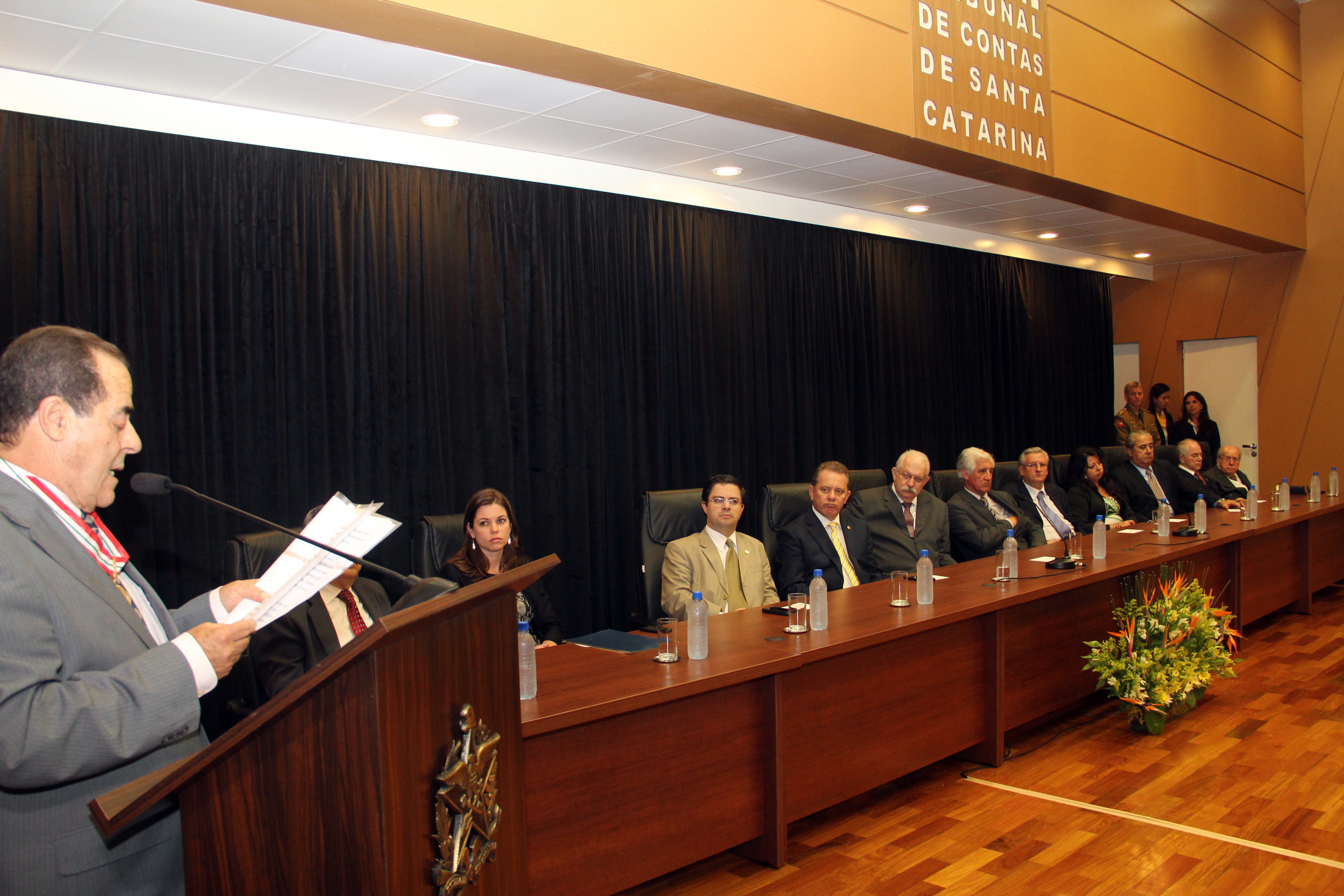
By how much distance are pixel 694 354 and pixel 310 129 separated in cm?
242

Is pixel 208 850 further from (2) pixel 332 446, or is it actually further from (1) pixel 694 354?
(1) pixel 694 354

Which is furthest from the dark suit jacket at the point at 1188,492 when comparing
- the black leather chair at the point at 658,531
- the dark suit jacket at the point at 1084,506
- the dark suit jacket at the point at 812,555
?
the black leather chair at the point at 658,531

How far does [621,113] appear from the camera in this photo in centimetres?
428

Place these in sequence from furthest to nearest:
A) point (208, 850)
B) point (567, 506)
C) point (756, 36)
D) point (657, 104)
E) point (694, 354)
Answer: point (694, 354) → point (567, 506) → point (657, 104) → point (756, 36) → point (208, 850)

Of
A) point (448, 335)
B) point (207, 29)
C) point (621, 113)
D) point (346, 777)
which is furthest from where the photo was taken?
point (448, 335)

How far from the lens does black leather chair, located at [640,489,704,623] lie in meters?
4.08

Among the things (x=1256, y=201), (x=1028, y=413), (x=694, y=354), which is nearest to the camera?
(x=694, y=354)

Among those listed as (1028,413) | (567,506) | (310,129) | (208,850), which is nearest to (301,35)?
(310,129)

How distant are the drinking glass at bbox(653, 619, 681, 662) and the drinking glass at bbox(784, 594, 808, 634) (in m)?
0.45

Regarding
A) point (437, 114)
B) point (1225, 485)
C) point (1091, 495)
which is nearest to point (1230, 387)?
point (1225, 485)

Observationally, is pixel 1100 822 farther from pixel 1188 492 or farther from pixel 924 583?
pixel 1188 492

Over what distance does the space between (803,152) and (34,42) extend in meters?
3.37

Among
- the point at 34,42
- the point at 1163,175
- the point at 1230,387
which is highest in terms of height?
A: the point at 1163,175

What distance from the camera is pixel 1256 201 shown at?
7699 mm
